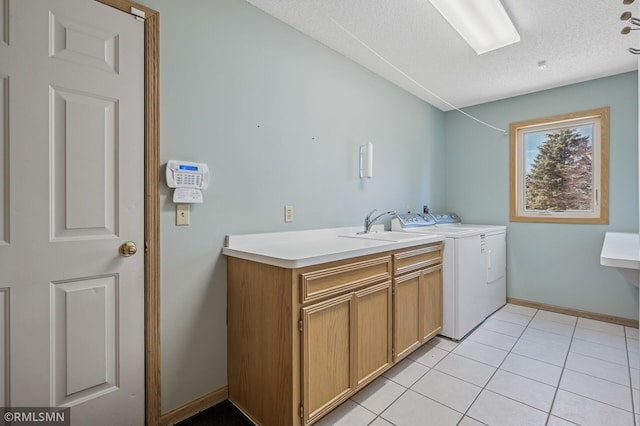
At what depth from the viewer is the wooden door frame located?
1.54 meters

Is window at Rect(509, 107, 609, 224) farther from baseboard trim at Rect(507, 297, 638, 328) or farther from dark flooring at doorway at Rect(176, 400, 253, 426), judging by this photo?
dark flooring at doorway at Rect(176, 400, 253, 426)

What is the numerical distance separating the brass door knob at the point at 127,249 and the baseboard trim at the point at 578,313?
13.0 ft

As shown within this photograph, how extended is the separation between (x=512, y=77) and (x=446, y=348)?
2.73 m

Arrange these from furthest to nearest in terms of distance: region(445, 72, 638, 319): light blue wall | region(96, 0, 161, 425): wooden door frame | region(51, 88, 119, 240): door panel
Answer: region(445, 72, 638, 319): light blue wall
region(96, 0, 161, 425): wooden door frame
region(51, 88, 119, 240): door panel

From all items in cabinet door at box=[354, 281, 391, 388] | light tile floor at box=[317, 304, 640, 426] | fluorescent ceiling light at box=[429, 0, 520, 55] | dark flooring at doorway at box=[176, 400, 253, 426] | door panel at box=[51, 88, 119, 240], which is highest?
fluorescent ceiling light at box=[429, 0, 520, 55]

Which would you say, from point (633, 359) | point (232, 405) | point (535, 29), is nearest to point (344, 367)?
point (232, 405)

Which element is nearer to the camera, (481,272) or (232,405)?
(232,405)

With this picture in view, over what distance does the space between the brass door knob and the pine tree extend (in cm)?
402

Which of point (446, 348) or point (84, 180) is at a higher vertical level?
point (84, 180)

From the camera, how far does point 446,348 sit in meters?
2.47

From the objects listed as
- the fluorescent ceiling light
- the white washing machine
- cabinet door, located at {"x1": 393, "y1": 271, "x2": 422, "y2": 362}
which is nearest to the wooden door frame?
cabinet door, located at {"x1": 393, "y1": 271, "x2": 422, "y2": 362}

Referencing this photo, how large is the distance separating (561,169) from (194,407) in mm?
4156

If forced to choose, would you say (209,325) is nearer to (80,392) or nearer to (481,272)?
(80,392)

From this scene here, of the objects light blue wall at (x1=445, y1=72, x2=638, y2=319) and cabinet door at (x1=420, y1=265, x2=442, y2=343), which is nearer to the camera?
cabinet door at (x1=420, y1=265, x2=442, y2=343)
